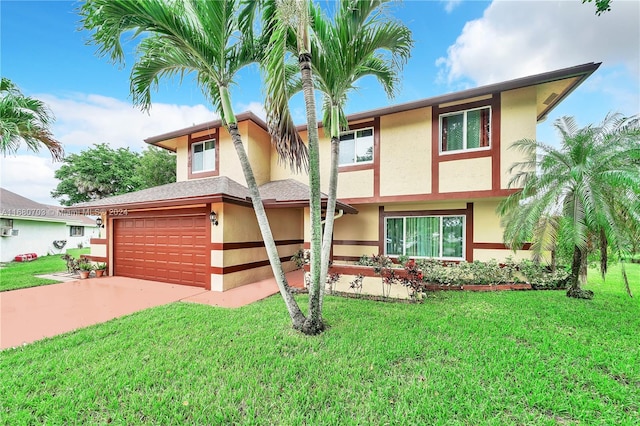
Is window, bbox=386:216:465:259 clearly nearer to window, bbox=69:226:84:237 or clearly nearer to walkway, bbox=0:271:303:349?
walkway, bbox=0:271:303:349

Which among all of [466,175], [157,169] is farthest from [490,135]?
[157,169]

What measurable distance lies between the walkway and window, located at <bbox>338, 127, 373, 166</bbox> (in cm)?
522

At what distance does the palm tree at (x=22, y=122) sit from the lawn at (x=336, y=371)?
7729 millimetres

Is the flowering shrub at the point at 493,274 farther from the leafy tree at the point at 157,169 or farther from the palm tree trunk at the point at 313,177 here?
the leafy tree at the point at 157,169

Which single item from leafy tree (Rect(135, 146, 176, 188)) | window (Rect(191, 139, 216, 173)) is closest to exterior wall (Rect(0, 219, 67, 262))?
leafy tree (Rect(135, 146, 176, 188))

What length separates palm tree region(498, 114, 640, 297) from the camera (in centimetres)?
601

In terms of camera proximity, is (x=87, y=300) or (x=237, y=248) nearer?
(x=87, y=300)

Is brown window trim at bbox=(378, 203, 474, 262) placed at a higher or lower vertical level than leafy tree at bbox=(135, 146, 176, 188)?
lower

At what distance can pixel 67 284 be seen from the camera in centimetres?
905

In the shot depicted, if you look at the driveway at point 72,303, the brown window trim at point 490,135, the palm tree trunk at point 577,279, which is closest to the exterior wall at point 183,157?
the driveway at point 72,303

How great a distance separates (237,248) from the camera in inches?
344

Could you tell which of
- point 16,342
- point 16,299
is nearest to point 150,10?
point 16,342

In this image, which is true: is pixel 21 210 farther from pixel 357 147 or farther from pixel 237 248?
pixel 357 147

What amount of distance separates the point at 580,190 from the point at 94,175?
3243 cm
